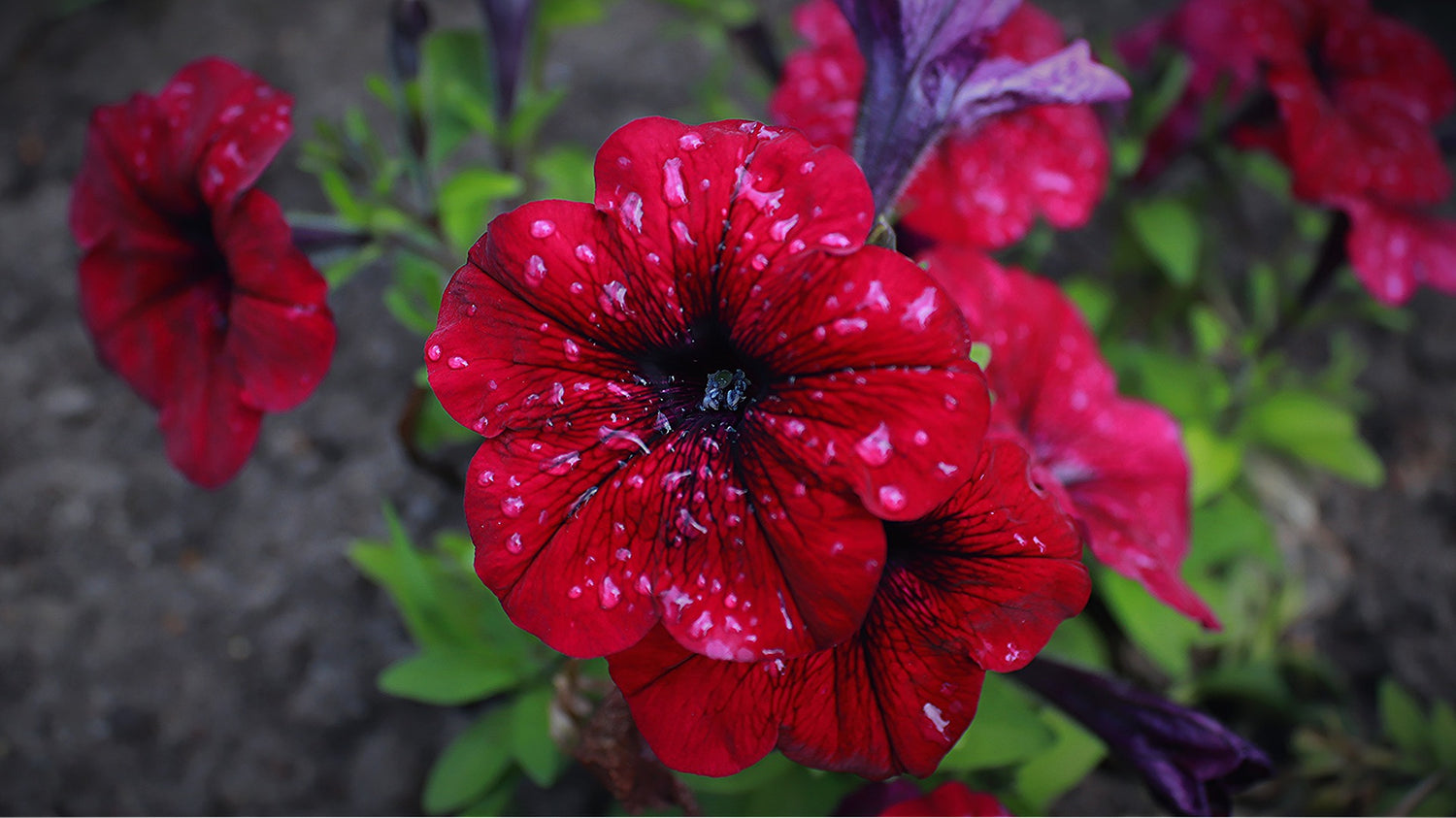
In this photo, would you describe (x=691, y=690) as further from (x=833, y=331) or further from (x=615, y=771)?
(x=833, y=331)

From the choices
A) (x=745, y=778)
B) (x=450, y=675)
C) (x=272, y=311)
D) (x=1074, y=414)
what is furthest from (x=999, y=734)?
(x=272, y=311)

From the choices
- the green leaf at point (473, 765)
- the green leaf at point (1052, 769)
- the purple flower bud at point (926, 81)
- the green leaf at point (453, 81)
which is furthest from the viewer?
the green leaf at point (453, 81)

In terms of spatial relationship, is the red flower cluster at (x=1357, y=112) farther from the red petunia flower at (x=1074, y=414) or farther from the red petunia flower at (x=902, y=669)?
the red petunia flower at (x=902, y=669)

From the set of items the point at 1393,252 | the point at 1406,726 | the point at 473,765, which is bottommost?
the point at 473,765

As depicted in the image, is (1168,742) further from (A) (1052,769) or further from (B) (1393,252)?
(B) (1393,252)

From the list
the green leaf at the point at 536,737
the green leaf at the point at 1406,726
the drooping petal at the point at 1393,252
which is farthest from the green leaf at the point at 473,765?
the drooping petal at the point at 1393,252

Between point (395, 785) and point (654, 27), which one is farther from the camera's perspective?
point (654, 27)

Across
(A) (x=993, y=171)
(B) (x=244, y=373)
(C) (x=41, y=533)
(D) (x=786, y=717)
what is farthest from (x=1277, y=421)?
(C) (x=41, y=533)
